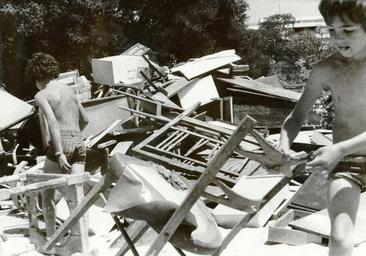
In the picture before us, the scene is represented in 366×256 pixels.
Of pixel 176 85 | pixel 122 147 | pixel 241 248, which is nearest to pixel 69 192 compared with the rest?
pixel 241 248

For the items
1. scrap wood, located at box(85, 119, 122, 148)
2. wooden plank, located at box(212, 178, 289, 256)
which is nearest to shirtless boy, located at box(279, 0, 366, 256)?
wooden plank, located at box(212, 178, 289, 256)

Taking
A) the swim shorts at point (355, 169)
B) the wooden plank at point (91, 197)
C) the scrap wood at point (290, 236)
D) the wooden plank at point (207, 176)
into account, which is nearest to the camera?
the wooden plank at point (207, 176)

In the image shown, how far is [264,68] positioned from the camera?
92.1 ft

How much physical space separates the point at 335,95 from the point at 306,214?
3.02 meters

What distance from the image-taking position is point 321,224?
4828 mm

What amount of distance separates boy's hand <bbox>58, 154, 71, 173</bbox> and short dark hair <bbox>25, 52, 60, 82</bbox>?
0.85m

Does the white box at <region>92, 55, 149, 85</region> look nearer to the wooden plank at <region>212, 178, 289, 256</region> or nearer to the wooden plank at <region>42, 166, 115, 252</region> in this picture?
the wooden plank at <region>42, 166, 115, 252</region>

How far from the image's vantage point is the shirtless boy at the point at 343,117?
2.24m

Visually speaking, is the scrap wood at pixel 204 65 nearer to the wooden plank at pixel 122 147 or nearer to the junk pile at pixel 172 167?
the junk pile at pixel 172 167

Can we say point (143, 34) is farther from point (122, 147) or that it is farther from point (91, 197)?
point (91, 197)

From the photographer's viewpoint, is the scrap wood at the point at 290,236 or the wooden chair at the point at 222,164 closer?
the wooden chair at the point at 222,164

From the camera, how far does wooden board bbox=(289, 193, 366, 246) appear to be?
4.62m

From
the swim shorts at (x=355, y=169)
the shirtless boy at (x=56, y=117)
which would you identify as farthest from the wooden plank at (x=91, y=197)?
the shirtless boy at (x=56, y=117)

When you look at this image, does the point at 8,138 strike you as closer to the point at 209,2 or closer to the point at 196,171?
the point at 196,171
